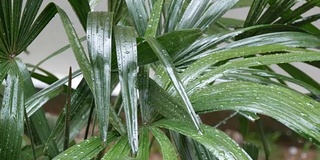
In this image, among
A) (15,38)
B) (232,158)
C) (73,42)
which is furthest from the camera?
(15,38)

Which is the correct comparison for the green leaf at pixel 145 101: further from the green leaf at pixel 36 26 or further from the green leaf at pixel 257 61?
the green leaf at pixel 36 26

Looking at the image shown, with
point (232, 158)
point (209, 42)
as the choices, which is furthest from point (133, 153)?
point (209, 42)

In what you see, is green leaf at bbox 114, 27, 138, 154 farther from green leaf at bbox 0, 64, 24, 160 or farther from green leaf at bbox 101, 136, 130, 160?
green leaf at bbox 0, 64, 24, 160

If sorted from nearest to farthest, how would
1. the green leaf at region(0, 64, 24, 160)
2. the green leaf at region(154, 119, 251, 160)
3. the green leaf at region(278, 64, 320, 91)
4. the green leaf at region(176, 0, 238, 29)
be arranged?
the green leaf at region(154, 119, 251, 160) → the green leaf at region(0, 64, 24, 160) → the green leaf at region(176, 0, 238, 29) → the green leaf at region(278, 64, 320, 91)

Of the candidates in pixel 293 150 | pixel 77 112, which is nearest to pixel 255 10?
pixel 77 112

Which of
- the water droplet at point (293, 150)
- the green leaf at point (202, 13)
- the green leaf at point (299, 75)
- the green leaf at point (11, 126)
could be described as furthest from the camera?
the water droplet at point (293, 150)

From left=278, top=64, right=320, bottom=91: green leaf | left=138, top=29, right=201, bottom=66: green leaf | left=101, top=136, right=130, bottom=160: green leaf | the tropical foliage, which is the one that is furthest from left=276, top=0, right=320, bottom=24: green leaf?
left=101, top=136, right=130, bottom=160: green leaf

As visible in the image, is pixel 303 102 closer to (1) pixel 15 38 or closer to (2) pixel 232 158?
(2) pixel 232 158

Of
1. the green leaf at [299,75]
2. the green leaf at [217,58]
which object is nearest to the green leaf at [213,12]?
the green leaf at [217,58]
